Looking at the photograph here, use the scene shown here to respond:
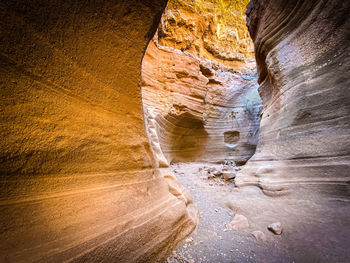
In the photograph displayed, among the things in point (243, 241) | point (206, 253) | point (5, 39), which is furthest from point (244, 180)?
point (5, 39)

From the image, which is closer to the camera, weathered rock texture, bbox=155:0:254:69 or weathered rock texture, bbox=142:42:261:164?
weathered rock texture, bbox=142:42:261:164

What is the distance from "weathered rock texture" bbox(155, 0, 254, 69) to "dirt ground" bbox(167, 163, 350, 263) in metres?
9.94

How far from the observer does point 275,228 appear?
2105 mm

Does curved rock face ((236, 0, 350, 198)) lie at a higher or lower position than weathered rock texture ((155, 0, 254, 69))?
lower

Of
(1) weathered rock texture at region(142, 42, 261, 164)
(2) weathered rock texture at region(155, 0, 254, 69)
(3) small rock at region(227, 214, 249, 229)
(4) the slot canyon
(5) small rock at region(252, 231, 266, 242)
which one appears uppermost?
(2) weathered rock texture at region(155, 0, 254, 69)

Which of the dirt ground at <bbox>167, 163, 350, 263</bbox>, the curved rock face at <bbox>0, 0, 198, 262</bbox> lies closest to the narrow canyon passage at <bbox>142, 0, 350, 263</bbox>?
the dirt ground at <bbox>167, 163, 350, 263</bbox>

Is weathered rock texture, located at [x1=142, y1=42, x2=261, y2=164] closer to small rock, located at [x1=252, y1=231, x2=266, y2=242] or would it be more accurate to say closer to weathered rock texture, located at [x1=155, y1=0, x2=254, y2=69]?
weathered rock texture, located at [x1=155, y1=0, x2=254, y2=69]

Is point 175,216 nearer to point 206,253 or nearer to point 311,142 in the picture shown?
point 206,253

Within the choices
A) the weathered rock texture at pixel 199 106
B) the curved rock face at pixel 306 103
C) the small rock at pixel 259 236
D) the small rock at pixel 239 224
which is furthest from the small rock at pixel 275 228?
the weathered rock texture at pixel 199 106

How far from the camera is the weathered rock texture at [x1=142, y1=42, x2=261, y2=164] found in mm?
6867

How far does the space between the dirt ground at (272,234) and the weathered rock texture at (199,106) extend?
4.46m

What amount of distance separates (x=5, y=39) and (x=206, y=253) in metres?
2.63

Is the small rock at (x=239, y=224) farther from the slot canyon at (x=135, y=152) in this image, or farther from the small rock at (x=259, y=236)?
the small rock at (x=259, y=236)

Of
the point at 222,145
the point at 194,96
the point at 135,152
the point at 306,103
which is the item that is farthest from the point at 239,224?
the point at 222,145
